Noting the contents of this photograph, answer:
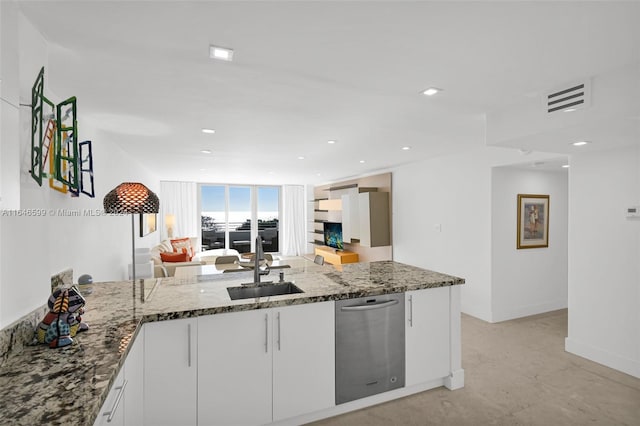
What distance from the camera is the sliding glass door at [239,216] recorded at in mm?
9445

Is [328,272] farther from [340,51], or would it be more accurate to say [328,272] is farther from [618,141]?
[618,141]

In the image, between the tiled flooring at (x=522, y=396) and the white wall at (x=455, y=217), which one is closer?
the tiled flooring at (x=522, y=396)

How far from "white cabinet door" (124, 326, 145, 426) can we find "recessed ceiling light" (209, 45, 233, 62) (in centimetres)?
151

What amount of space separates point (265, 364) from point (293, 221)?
324 inches

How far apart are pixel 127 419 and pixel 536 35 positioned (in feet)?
8.59

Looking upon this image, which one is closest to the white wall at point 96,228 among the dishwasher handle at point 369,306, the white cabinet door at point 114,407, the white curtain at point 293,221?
the white cabinet door at point 114,407

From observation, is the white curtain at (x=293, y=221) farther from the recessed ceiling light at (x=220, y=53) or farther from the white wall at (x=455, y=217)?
the recessed ceiling light at (x=220, y=53)

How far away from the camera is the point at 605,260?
3098 mm

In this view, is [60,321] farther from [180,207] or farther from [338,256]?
[180,207]

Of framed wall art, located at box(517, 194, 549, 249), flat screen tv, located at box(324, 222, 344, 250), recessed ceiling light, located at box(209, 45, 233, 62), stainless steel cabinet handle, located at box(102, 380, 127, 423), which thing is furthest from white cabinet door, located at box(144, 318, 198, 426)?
flat screen tv, located at box(324, 222, 344, 250)

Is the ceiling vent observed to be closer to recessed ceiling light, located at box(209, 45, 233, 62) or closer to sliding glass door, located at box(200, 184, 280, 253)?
recessed ceiling light, located at box(209, 45, 233, 62)

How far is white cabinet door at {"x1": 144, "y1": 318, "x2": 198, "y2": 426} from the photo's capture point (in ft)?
5.75

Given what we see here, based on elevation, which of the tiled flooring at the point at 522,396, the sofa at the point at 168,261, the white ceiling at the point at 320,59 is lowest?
the tiled flooring at the point at 522,396

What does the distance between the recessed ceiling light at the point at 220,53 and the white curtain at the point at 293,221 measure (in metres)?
8.30
